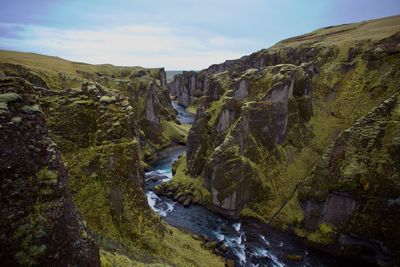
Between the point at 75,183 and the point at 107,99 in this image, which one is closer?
the point at 75,183

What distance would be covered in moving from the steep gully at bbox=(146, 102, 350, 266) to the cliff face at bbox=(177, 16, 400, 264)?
2446 mm

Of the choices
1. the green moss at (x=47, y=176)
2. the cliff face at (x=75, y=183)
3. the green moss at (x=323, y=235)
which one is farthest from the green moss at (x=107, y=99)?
the green moss at (x=323, y=235)

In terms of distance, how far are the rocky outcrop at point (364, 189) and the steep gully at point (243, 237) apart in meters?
4.69

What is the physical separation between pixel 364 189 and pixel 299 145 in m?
22.4

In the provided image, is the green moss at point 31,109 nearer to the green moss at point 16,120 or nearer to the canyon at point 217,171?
the canyon at point 217,171

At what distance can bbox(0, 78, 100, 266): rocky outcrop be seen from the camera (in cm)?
1230

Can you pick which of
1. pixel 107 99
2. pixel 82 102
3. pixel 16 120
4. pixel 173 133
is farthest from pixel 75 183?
pixel 173 133

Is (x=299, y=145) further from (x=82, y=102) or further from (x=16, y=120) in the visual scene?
(x=16, y=120)

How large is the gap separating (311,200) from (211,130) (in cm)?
2926

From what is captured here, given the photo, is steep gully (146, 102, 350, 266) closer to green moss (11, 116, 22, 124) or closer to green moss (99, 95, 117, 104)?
green moss (99, 95, 117, 104)

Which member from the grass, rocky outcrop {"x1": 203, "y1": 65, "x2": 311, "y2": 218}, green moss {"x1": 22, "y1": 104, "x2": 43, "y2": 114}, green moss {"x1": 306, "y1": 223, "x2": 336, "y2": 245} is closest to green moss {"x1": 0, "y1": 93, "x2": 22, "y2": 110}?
green moss {"x1": 22, "y1": 104, "x2": 43, "y2": 114}

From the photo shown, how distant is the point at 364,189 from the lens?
4497cm

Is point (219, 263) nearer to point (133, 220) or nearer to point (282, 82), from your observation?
point (133, 220)

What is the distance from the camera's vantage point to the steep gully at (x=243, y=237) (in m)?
43.6
